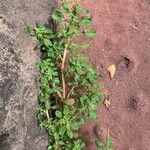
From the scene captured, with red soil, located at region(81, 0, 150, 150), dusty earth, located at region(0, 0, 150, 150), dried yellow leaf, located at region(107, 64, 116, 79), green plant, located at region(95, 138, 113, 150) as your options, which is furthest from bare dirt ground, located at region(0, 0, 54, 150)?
dried yellow leaf, located at region(107, 64, 116, 79)

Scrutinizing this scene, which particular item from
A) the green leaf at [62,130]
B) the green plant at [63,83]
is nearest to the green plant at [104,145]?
the green plant at [63,83]

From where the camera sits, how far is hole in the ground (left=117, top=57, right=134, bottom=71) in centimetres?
358

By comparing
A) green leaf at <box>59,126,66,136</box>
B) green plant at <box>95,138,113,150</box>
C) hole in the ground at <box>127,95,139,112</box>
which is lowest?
green plant at <box>95,138,113,150</box>

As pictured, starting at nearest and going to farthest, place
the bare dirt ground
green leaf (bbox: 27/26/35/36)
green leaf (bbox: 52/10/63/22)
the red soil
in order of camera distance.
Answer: the bare dirt ground, green leaf (bbox: 27/26/35/36), green leaf (bbox: 52/10/63/22), the red soil

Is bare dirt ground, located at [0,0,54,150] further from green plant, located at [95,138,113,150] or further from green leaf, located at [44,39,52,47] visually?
green plant, located at [95,138,113,150]

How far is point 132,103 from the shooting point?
136 inches

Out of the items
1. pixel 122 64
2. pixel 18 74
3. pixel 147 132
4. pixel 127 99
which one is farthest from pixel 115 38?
pixel 18 74

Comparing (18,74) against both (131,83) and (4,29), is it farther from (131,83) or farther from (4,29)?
(131,83)

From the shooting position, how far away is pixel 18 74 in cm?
268

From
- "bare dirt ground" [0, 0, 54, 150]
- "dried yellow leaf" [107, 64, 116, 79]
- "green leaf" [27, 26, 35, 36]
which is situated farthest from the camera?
"dried yellow leaf" [107, 64, 116, 79]

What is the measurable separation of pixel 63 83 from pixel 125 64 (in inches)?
30.4

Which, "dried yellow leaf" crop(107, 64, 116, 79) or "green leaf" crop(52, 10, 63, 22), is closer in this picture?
"green leaf" crop(52, 10, 63, 22)

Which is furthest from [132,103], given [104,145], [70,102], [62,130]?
[62,130]

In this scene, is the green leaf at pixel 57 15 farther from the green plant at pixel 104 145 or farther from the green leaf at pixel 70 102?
the green plant at pixel 104 145
